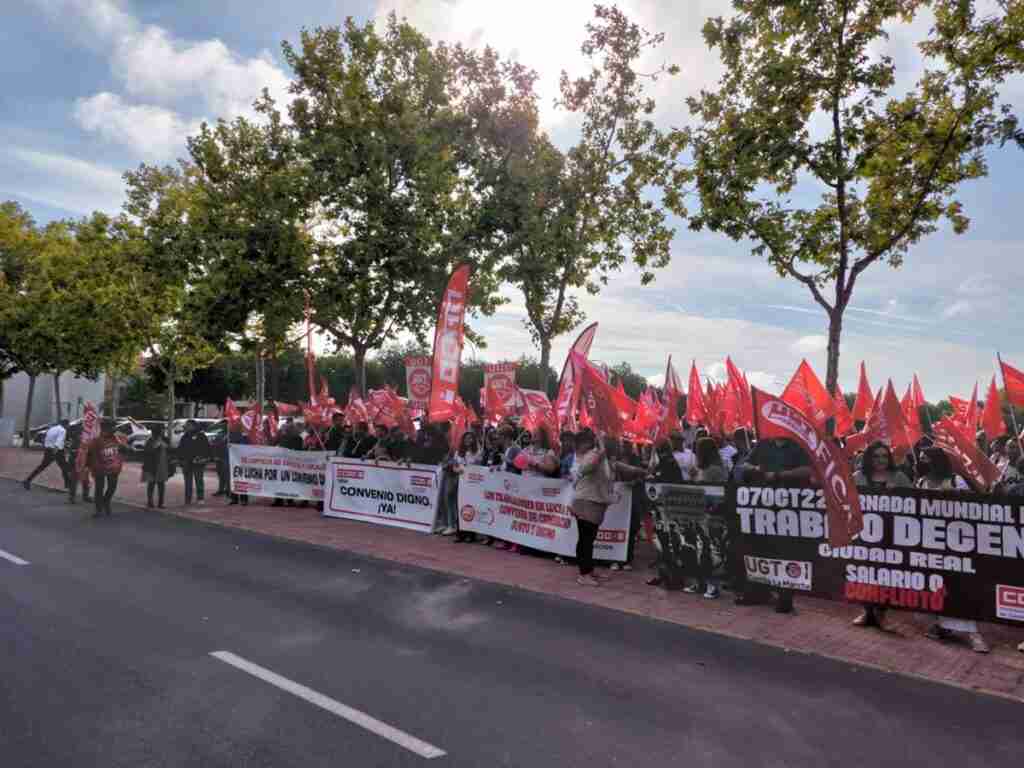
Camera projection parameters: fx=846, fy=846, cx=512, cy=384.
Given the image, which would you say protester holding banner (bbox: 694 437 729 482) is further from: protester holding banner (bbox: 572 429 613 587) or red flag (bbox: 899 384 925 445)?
red flag (bbox: 899 384 925 445)

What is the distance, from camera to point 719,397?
1462 cm

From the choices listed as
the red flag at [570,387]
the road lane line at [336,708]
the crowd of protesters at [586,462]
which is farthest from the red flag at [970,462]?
the road lane line at [336,708]

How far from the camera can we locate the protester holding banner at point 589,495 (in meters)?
9.79

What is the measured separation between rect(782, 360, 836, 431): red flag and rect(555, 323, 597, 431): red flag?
263 centimetres

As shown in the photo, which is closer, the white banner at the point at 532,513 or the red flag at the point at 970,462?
the red flag at the point at 970,462

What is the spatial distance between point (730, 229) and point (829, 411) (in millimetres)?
3566

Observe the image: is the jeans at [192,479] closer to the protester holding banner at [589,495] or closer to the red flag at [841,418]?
the protester holding banner at [589,495]

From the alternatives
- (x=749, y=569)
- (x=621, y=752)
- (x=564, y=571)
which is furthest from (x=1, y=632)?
(x=749, y=569)

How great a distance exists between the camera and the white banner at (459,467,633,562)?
1084cm

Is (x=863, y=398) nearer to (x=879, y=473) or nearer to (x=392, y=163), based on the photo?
(x=879, y=473)

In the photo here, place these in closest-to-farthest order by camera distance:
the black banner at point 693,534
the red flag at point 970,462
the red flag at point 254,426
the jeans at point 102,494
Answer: the red flag at point 970,462, the black banner at point 693,534, the jeans at point 102,494, the red flag at point 254,426

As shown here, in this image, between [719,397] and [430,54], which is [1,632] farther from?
[430,54]

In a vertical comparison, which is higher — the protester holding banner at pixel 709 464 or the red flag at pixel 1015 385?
the red flag at pixel 1015 385

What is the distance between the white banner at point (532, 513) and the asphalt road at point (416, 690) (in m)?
2.03
